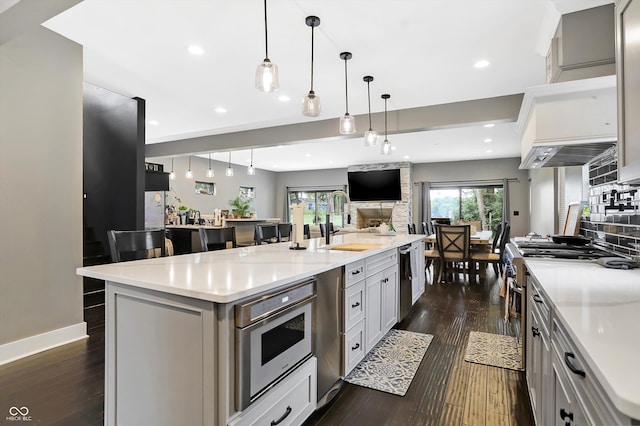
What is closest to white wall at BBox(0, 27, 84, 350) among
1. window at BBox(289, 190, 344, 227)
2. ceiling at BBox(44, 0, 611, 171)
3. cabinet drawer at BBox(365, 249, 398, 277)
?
ceiling at BBox(44, 0, 611, 171)

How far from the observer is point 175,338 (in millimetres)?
1274

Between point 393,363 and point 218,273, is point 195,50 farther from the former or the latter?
point 393,363

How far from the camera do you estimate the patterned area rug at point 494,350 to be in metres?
2.51

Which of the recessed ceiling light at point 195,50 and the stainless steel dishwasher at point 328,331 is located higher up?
the recessed ceiling light at point 195,50

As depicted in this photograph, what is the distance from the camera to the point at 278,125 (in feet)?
18.6

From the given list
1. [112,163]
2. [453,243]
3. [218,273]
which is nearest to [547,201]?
[453,243]

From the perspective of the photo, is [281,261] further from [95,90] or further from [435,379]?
[95,90]

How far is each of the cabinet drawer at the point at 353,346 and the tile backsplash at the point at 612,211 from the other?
164 cm

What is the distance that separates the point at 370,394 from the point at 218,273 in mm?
1303

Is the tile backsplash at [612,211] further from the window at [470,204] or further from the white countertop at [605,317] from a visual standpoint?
the window at [470,204]

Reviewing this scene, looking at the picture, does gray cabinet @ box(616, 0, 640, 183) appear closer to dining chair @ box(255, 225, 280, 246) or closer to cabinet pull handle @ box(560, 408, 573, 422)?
cabinet pull handle @ box(560, 408, 573, 422)

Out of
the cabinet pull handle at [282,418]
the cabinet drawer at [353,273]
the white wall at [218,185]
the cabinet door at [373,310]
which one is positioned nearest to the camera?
the cabinet pull handle at [282,418]

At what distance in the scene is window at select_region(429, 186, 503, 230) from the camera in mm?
9586

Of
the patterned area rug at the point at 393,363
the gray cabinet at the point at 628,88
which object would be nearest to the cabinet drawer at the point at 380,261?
the patterned area rug at the point at 393,363
